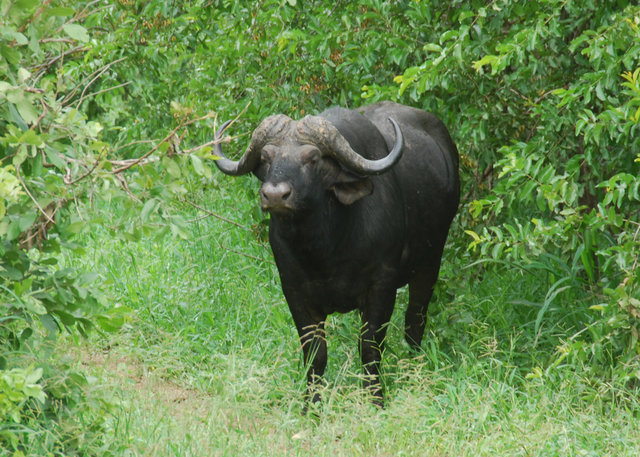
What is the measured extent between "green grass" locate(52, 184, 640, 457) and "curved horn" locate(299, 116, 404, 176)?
1001 mm

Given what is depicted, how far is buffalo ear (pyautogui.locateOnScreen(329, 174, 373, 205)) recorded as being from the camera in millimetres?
5047

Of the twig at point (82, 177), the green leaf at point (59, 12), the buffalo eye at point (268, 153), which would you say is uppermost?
the green leaf at point (59, 12)

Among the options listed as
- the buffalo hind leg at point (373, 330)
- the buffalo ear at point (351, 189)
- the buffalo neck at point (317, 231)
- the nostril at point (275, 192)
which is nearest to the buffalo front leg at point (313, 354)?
the buffalo hind leg at point (373, 330)

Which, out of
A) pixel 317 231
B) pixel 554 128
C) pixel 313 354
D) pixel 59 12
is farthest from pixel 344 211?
pixel 59 12

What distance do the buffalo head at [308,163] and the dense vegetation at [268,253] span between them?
0.40m

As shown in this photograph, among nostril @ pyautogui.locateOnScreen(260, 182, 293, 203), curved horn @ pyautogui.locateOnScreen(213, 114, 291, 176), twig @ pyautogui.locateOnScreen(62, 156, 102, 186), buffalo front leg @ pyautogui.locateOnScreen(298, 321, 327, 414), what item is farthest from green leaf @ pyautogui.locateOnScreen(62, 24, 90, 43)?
buffalo front leg @ pyautogui.locateOnScreen(298, 321, 327, 414)

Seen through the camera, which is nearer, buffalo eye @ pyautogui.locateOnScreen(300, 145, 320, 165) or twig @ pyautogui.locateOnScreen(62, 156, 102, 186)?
twig @ pyautogui.locateOnScreen(62, 156, 102, 186)

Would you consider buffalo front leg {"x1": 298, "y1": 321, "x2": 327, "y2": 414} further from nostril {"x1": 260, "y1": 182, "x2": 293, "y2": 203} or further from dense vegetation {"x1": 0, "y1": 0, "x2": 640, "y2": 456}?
nostril {"x1": 260, "y1": 182, "x2": 293, "y2": 203}

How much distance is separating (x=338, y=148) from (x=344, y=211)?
42 cm

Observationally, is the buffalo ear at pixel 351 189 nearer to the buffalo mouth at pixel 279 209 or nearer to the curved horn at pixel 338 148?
the curved horn at pixel 338 148

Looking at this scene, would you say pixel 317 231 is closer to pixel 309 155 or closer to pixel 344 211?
pixel 344 211

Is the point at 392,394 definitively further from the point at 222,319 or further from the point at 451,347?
the point at 222,319

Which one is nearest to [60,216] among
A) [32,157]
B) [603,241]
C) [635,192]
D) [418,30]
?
[32,157]

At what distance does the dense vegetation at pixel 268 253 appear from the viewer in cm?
347
